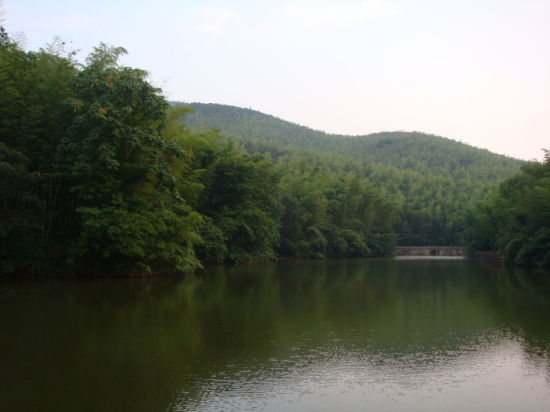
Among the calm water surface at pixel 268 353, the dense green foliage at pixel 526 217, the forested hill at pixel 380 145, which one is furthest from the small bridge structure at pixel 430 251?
the calm water surface at pixel 268 353

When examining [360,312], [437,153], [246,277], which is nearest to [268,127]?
[437,153]

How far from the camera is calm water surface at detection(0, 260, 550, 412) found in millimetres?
8594

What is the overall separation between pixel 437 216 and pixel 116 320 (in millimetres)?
85802

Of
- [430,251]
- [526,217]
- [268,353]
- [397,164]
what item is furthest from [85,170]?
[397,164]

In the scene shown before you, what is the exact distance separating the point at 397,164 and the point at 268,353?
12379 centimetres

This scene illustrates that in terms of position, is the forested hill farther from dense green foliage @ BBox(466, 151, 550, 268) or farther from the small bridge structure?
dense green foliage @ BBox(466, 151, 550, 268)

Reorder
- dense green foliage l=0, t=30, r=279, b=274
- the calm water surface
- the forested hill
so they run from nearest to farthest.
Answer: the calm water surface < dense green foliage l=0, t=30, r=279, b=274 < the forested hill

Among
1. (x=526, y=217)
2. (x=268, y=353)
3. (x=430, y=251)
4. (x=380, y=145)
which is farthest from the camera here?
(x=380, y=145)

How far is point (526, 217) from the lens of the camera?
4788 cm

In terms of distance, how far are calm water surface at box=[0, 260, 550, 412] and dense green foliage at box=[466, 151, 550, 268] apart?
25390 mm

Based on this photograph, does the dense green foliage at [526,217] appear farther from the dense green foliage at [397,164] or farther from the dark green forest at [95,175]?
the dense green foliage at [397,164]

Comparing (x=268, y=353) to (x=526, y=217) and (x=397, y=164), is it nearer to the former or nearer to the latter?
(x=526, y=217)

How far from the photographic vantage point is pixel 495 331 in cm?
1499

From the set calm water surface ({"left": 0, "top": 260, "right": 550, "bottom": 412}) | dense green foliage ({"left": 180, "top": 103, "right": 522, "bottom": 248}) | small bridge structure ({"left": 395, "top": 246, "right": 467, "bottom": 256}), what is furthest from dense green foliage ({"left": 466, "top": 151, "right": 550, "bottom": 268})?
small bridge structure ({"left": 395, "top": 246, "right": 467, "bottom": 256})
